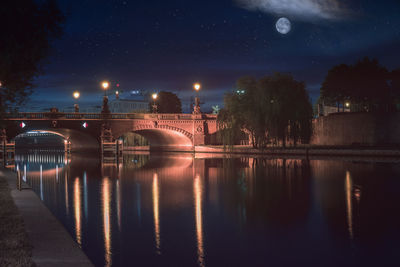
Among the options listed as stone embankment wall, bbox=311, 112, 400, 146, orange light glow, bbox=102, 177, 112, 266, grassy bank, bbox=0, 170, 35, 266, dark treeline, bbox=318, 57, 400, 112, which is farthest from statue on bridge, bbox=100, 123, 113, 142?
grassy bank, bbox=0, 170, 35, 266

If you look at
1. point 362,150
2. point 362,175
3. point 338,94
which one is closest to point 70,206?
point 362,175

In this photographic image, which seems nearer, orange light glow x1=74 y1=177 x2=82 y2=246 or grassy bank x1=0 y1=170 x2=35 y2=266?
grassy bank x1=0 y1=170 x2=35 y2=266

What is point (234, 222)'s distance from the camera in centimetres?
1219

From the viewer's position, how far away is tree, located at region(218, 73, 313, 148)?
4853 cm

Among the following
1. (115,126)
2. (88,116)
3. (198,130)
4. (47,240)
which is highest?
(88,116)

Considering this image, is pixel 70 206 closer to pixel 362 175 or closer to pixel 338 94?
pixel 362 175

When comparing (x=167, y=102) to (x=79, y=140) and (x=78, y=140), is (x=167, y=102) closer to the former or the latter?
(x=78, y=140)

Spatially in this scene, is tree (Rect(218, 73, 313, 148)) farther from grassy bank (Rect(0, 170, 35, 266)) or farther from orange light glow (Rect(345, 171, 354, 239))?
grassy bank (Rect(0, 170, 35, 266))

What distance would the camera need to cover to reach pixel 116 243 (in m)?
10.0

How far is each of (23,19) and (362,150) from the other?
1542 inches

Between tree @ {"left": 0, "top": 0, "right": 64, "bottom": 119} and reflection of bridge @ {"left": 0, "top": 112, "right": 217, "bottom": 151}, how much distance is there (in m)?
49.5

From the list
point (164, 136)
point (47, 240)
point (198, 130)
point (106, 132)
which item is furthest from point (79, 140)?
point (47, 240)

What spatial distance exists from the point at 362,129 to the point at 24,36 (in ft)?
181

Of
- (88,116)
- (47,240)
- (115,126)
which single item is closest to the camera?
(47,240)
